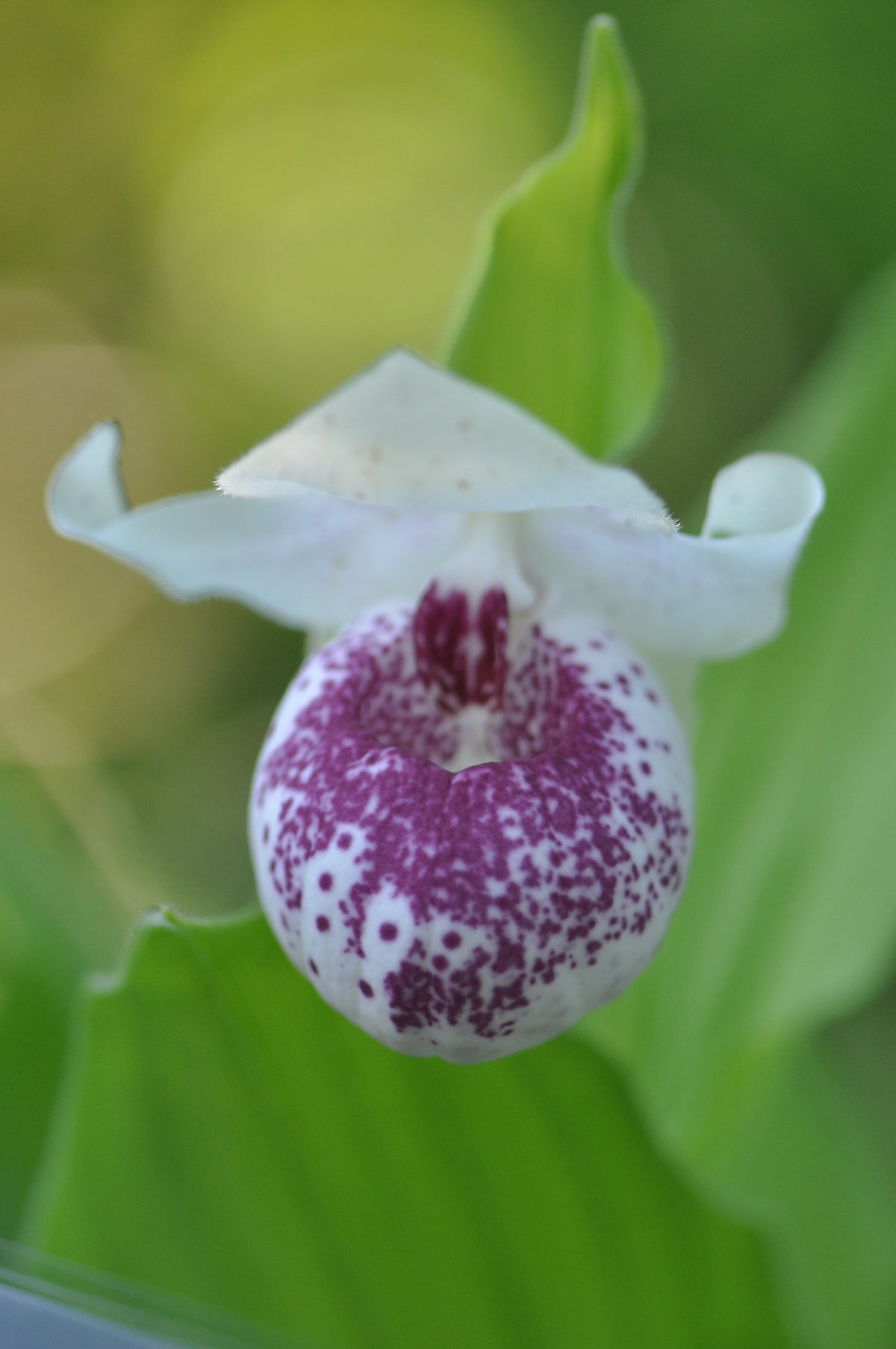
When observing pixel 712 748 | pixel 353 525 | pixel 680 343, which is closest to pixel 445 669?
pixel 353 525

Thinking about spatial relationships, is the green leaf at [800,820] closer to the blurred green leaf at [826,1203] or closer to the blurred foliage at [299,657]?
the blurred foliage at [299,657]

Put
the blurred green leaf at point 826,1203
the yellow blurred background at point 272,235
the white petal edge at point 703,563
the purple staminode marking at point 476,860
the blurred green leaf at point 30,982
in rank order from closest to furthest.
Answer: the purple staminode marking at point 476,860, the white petal edge at point 703,563, the blurred green leaf at point 30,982, the blurred green leaf at point 826,1203, the yellow blurred background at point 272,235

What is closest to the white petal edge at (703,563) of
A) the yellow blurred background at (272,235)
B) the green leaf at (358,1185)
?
the green leaf at (358,1185)

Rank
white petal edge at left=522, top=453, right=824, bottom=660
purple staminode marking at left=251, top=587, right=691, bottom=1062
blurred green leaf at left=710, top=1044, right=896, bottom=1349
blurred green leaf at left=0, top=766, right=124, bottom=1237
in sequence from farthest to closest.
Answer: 1. blurred green leaf at left=710, top=1044, right=896, bottom=1349
2. blurred green leaf at left=0, top=766, right=124, bottom=1237
3. white petal edge at left=522, top=453, right=824, bottom=660
4. purple staminode marking at left=251, top=587, right=691, bottom=1062

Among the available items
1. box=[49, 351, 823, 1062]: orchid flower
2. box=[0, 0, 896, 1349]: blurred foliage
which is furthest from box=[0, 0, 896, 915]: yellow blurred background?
box=[49, 351, 823, 1062]: orchid flower

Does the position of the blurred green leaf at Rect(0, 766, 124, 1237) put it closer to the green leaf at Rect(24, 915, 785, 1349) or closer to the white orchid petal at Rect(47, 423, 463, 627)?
the green leaf at Rect(24, 915, 785, 1349)

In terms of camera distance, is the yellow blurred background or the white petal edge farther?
the yellow blurred background

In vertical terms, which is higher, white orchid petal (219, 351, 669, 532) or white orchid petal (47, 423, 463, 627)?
white orchid petal (219, 351, 669, 532)
